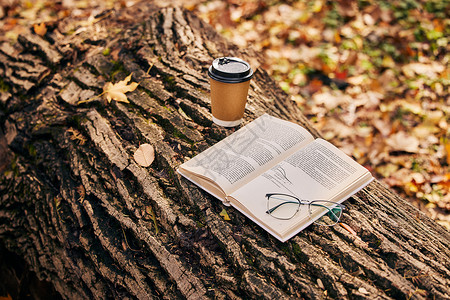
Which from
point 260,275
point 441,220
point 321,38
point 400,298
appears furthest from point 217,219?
point 321,38

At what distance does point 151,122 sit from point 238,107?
19.8 inches

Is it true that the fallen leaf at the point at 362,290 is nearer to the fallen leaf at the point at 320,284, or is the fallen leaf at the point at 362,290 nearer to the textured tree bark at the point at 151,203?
the textured tree bark at the point at 151,203

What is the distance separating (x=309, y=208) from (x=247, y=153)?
0.41 meters

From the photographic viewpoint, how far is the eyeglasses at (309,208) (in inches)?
57.0

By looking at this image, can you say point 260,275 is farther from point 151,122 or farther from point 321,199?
point 151,122

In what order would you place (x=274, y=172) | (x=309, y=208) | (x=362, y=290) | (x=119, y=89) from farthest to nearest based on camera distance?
(x=119, y=89) → (x=274, y=172) → (x=309, y=208) → (x=362, y=290)

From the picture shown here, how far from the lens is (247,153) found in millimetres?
1694

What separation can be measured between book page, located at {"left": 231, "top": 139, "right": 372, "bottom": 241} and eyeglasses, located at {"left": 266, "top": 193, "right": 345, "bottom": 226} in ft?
0.06

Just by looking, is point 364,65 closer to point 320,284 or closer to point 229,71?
point 229,71

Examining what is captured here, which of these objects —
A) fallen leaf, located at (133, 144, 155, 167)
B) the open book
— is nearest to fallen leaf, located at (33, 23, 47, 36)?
fallen leaf, located at (133, 144, 155, 167)

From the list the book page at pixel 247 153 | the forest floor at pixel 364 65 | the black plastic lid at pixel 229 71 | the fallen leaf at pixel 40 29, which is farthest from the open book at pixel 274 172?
the fallen leaf at pixel 40 29

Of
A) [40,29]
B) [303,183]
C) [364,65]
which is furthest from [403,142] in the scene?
[40,29]

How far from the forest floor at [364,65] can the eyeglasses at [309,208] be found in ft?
4.35

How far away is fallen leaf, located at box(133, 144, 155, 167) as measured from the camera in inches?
69.5
